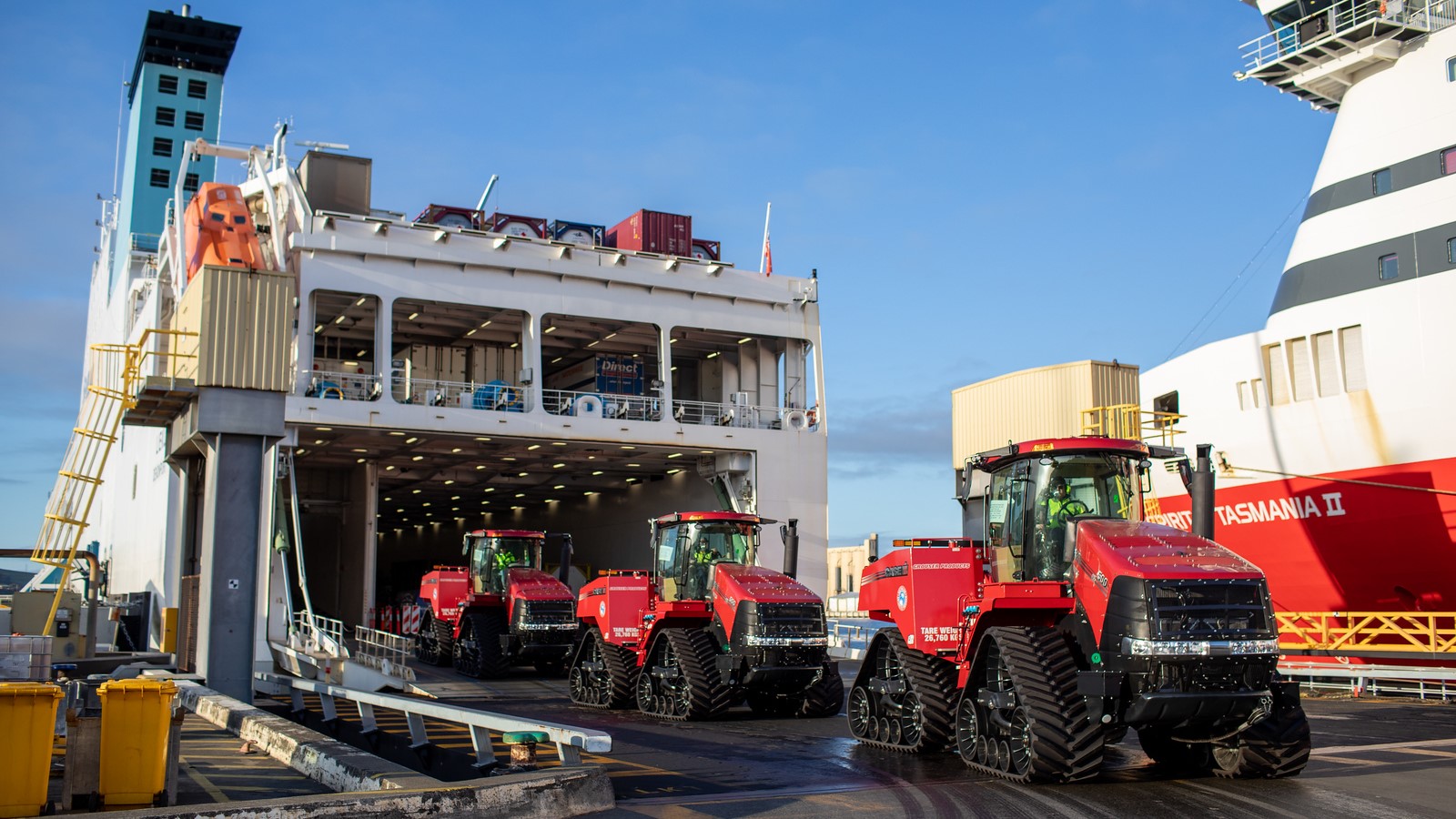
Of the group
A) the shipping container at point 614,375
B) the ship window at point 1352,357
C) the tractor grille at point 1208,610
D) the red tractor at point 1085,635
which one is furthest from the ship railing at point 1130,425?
the shipping container at point 614,375

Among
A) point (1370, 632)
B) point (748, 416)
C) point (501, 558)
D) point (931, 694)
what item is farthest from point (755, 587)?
point (748, 416)

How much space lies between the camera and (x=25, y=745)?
7980mm

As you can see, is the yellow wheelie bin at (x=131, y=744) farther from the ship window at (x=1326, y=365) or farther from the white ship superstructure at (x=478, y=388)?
the ship window at (x=1326, y=365)

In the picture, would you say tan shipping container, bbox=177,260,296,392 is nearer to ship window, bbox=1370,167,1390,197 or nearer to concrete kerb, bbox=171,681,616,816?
concrete kerb, bbox=171,681,616,816

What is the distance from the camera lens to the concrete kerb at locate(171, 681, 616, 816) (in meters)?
7.57

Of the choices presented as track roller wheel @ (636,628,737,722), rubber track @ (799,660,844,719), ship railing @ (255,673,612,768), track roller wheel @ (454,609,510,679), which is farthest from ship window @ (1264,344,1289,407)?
ship railing @ (255,673,612,768)

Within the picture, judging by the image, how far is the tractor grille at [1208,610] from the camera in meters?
9.83

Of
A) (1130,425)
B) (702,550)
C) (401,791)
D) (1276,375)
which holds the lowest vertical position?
(401,791)

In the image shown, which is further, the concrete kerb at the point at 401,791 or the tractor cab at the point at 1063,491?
the tractor cab at the point at 1063,491

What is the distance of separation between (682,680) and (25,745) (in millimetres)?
9964

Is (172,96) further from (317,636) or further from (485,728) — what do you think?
(485,728)

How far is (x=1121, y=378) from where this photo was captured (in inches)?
1162

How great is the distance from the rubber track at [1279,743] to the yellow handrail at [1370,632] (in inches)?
371

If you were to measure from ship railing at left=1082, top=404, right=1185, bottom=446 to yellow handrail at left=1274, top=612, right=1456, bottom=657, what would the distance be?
4.51m
